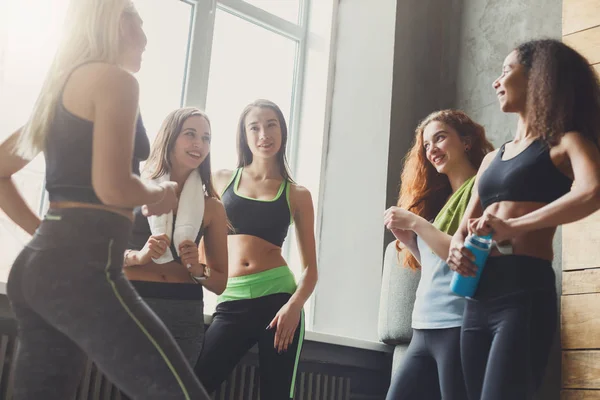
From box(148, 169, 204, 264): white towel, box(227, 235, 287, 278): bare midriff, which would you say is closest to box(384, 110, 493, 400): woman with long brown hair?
box(227, 235, 287, 278): bare midriff

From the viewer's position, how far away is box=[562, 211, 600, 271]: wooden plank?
2.49 metres

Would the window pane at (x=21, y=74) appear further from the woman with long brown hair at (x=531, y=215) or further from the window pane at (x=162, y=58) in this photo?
the woman with long brown hair at (x=531, y=215)

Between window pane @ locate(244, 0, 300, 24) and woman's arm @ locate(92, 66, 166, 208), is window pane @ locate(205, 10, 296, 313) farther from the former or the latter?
woman's arm @ locate(92, 66, 166, 208)

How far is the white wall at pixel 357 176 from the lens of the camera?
3184 mm

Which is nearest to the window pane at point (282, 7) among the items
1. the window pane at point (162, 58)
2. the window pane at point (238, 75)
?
the window pane at point (238, 75)

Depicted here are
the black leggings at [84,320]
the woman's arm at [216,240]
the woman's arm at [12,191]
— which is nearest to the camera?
the black leggings at [84,320]

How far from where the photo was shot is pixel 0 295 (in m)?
2.01

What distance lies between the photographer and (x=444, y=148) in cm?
228

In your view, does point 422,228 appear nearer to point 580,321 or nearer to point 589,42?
point 580,321

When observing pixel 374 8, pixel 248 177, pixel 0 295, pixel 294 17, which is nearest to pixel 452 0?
pixel 374 8

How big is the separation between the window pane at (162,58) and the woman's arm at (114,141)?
1613 millimetres

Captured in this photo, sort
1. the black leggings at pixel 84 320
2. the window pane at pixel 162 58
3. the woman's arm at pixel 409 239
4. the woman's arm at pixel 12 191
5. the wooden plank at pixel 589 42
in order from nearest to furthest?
the black leggings at pixel 84 320
the woman's arm at pixel 12 191
the woman's arm at pixel 409 239
the wooden plank at pixel 589 42
the window pane at pixel 162 58

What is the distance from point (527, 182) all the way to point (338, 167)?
5.92ft

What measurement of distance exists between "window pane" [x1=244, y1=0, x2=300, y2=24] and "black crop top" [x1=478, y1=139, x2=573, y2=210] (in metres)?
2.05
